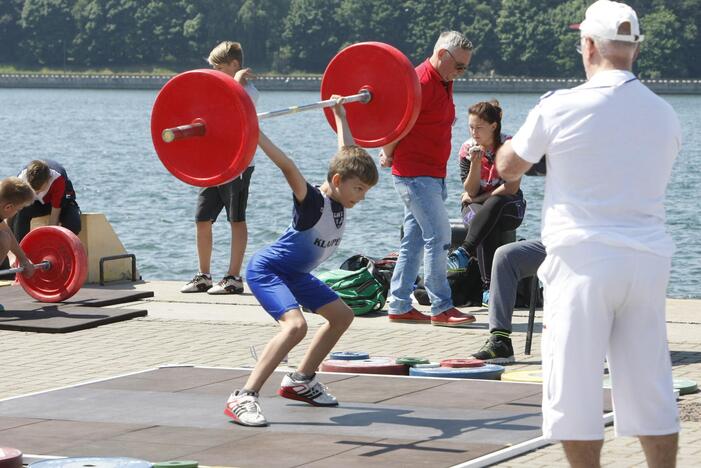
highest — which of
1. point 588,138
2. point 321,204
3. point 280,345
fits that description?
point 588,138

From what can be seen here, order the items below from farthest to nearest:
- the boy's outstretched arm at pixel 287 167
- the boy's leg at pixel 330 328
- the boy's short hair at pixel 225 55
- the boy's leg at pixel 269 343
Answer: the boy's short hair at pixel 225 55
the boy's leg at pixel 330 328
the boy's leg at pixel 269 343
the boy's outstretched arm at pixel 287 167

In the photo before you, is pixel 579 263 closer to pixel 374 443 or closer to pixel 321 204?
pixel 374 443

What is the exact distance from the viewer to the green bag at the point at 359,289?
10.7 m

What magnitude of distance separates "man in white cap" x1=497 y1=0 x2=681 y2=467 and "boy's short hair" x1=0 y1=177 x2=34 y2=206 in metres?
5.91

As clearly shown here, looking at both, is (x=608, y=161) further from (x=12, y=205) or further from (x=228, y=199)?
(x=228, y=199)

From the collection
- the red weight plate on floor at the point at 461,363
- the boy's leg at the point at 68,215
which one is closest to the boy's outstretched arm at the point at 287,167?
the red weight plate on floor at the point at 461,363

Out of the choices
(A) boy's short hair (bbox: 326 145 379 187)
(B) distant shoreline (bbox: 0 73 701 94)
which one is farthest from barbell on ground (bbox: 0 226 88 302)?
(B) distant shoreline (bbox: 0 73 701 94)

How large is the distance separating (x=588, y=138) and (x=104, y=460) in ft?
7.55

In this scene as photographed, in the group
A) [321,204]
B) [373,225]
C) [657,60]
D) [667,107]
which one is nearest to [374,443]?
[321,204]

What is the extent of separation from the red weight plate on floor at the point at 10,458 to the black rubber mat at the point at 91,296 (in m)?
5.19

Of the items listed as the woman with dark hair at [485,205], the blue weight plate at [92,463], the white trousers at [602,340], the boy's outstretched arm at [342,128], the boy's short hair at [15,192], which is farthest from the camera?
the boy's short hair at [15,192]

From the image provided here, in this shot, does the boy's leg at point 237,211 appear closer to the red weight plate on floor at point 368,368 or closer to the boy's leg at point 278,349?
the red weight plate on floor at point 368,368

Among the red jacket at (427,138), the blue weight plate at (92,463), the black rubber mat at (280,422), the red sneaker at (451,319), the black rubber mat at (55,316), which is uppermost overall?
the red jacket at (427,138)

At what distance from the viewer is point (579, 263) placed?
4.90m
